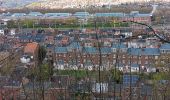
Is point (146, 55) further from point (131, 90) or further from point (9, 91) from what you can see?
point (9, 91)

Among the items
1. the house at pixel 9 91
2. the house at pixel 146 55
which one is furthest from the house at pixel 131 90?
the house at pixel 146 55

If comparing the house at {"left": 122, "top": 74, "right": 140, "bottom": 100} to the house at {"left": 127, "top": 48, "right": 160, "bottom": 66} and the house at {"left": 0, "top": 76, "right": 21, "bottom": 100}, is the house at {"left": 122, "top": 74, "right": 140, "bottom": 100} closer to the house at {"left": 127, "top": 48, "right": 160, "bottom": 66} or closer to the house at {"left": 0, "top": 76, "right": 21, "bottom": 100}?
the house at {"left": 0, "top": 76, "right": 21, "bottom": 100}

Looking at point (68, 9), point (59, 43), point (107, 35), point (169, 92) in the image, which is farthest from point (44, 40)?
point (68, 9)

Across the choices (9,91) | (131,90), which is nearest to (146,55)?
(131,90)

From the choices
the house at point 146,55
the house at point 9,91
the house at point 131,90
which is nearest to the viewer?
the house at point 9,91

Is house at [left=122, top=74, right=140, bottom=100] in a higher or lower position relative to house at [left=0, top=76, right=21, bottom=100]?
lower

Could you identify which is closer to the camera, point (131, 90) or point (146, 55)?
point (131, 90)

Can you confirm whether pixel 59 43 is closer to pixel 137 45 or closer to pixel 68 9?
pixel 137 45

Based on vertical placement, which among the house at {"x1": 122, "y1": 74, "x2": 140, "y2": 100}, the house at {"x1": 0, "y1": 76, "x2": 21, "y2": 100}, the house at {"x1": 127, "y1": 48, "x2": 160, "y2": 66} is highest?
the house at {"x1": 0, "y1": 76, "x2": 21, "y2": 100}

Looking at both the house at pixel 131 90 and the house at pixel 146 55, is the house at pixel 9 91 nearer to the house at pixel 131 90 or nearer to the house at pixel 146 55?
the house at pixel 131 90

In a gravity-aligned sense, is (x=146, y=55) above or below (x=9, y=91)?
below

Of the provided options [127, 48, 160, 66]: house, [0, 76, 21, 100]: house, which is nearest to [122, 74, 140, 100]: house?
[0, 76, 21, 100]: house
